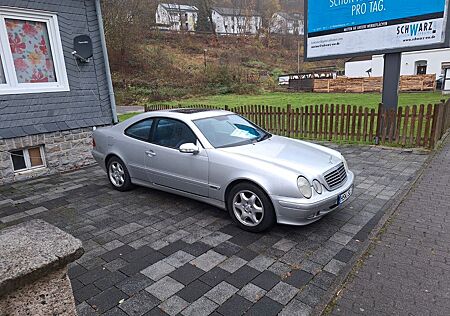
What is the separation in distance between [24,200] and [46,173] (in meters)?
1.62

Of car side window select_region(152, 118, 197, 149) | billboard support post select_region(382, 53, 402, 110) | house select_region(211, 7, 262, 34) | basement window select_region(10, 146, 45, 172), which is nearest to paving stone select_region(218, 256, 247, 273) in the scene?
car side window select_region(152, 118, 197, 149)

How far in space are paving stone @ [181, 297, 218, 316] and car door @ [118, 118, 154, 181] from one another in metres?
2.68

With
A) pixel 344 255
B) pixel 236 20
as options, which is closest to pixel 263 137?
pixel 344 255

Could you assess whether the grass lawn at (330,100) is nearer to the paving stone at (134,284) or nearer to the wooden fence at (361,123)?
the wooden fence at (361,123)

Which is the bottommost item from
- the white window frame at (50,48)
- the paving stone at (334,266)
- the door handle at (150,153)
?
the paving stone at (334,266)

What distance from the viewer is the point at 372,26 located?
8.16 m

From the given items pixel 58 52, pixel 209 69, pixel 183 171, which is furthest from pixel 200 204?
pixel 209 69

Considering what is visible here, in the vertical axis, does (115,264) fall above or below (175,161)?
below

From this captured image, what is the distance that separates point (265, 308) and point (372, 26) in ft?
26.7

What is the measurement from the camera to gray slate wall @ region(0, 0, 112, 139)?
6.22 metres

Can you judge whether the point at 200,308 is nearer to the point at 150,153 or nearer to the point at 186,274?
the point at 186,274

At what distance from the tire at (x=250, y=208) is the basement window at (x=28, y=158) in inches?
198

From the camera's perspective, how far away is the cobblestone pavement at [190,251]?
106 inches

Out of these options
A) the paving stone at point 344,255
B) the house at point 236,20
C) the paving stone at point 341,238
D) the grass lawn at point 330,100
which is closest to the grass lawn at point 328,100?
the grass lawn at point 330,100
